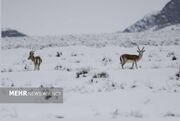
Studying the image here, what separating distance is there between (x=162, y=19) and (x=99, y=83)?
321 inches

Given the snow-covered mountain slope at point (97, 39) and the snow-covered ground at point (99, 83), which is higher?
the snow-covered mountain slope at point (97, 39)

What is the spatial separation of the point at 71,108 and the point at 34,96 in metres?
1.07

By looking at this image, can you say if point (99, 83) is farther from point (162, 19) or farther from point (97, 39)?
point (97, 39)

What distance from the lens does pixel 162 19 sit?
16.7 meters

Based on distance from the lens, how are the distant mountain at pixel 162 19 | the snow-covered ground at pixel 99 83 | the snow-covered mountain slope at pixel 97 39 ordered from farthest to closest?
the snow-covered mountain slope at pixel 97 39 < the distant mountain at pixel 162 19 < the snow-covered ground at pixel 99 83

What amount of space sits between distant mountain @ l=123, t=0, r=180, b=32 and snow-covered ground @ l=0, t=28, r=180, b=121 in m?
0.79

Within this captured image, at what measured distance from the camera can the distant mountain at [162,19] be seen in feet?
38.1

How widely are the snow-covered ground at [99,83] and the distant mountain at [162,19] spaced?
0.79m

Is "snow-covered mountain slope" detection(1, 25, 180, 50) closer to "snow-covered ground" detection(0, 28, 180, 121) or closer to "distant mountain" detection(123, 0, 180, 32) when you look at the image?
"distant mountain" detection(123, 0, 180, 32)

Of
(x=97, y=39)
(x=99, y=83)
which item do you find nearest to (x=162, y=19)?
(x=97, y=39)

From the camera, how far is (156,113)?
757 cm

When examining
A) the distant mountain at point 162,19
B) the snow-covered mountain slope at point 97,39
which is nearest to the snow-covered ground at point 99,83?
the distant mountain at point 162,19

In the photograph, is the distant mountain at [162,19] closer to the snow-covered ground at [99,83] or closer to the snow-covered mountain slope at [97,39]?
the snow-covered mountain slope at [97,39]

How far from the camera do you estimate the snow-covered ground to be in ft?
24.7
